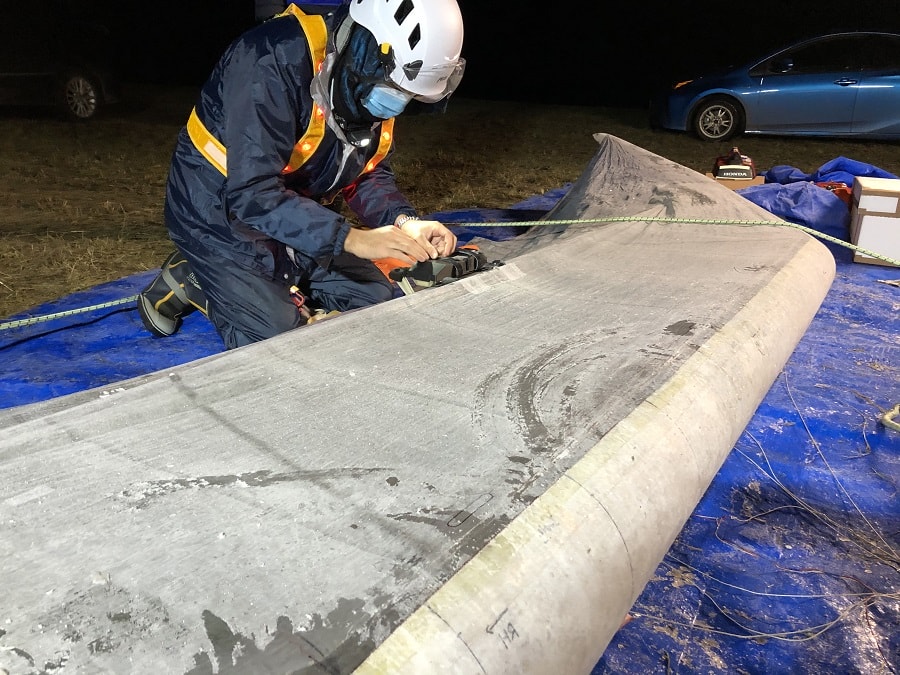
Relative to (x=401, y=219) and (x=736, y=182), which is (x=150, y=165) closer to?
(x=401, y=219)

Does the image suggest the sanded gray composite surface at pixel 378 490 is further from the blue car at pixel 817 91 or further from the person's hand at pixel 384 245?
the blue car at pixel 817 91

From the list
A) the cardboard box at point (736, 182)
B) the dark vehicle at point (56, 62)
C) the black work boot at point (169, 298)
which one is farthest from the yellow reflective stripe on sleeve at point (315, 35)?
the dark vehicle at point (56, 62)

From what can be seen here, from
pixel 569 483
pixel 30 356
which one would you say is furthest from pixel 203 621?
pixel 30 356

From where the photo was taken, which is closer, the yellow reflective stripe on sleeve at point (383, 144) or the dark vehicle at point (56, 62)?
the yellow reflective stripe on sleeve at point (383, 144)

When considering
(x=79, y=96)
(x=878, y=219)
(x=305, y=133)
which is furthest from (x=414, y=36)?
(x=79, y=96)

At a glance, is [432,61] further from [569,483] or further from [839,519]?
[839,519]

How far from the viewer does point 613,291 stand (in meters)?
1.90

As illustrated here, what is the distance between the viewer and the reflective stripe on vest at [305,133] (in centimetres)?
182

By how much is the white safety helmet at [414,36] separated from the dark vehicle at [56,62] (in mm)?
5620

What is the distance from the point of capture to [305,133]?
193 cm

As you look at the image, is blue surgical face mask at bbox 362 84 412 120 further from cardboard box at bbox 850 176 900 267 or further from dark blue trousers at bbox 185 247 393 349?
cardboard box at bbox 850 176 900 267

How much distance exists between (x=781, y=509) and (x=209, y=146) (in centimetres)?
175

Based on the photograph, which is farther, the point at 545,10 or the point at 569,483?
the point at 545,10

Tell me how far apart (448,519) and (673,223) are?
2039mm
